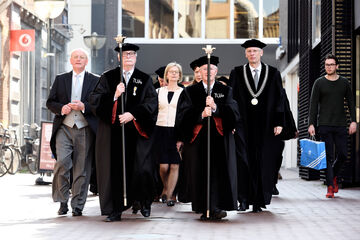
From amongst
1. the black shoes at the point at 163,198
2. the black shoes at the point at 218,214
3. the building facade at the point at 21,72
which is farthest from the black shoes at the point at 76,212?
the building facade at the point at 21,72

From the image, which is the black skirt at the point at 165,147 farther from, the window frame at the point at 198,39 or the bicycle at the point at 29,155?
the window frame at the point at 198,39

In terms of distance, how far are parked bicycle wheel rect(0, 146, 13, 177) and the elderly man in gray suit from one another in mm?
11276

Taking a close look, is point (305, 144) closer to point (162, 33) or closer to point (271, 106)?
point (271, 106)

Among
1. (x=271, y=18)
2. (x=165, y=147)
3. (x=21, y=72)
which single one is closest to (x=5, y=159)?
(x=21, y=72)

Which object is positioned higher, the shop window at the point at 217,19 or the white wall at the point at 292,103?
the shop window at the point at 217,19

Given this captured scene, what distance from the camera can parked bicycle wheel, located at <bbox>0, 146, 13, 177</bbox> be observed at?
22.2 metres

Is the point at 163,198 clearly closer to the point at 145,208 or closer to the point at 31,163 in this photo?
the point at 145,208

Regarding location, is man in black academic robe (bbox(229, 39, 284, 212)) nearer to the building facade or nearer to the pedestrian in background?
the pedestrian in background

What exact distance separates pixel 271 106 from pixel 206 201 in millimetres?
1953

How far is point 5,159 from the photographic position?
2258 centimetres

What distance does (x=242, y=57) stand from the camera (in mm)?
32250

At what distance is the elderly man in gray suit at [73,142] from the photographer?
1096cm

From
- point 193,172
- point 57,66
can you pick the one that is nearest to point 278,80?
point 193,172

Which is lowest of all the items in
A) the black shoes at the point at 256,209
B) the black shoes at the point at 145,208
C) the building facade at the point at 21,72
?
the black shoes at the point at 256,209
